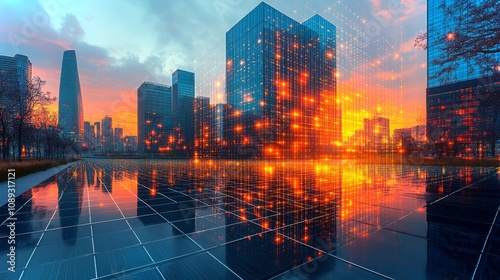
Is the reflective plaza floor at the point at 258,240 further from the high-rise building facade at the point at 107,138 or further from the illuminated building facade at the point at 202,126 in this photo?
the high-rise building facade at the point at 107,138

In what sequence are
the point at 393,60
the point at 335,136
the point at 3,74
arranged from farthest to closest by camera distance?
the point at 335,136 → the point at 393,60 → the point at 3,74

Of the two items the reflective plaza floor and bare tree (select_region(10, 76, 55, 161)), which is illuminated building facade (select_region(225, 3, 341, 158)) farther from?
the reflective plaza floor

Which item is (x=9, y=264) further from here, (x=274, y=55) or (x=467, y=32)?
(x=274, y=55)

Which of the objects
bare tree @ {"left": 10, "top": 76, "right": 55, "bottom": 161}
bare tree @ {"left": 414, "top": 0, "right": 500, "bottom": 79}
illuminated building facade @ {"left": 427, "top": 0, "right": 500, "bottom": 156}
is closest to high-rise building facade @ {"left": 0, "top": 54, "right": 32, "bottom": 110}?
bare tree @ {"left": 10, "top": 76, "right": 55, "bottom": 161}

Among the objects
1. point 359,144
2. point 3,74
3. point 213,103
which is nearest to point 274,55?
point 213,103

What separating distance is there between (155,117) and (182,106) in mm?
18774

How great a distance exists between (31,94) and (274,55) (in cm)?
7111

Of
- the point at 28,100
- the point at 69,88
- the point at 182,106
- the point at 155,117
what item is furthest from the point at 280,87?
the point at 69,88

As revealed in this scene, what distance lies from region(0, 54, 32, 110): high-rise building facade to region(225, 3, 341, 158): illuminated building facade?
201ft

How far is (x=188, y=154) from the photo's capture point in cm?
11644

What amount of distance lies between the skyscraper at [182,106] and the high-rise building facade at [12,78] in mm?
103000

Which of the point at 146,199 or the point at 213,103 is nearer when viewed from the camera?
the point at 146,199

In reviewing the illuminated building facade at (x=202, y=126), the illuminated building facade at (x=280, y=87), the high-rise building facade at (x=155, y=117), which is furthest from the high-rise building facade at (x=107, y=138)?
the illuminated building facade at (x=280, y=87)

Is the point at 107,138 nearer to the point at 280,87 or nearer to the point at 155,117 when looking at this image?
the point at 155,117
